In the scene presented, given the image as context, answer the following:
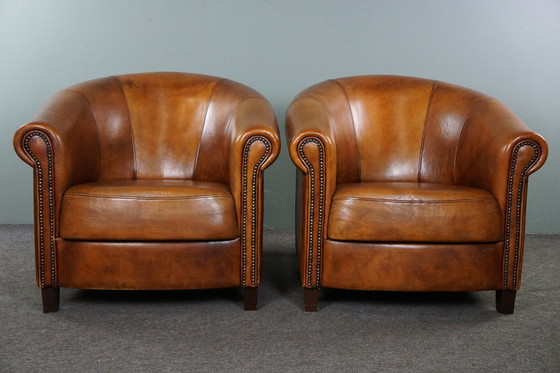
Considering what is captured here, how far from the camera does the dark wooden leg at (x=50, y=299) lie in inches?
113

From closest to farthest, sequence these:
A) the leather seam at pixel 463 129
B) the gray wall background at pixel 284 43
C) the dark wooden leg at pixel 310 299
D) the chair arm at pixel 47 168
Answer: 1. the chair arm at pixel 47 168
2. the dark wooden leg at pixel 310 299
3. the leather seam at pixel 463 129
4. the gray wall background at pixel 284 43

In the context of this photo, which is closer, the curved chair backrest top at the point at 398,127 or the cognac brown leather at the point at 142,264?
the cognac brown leather at the point at 142,264

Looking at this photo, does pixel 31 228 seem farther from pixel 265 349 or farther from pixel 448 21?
pixel 448 21

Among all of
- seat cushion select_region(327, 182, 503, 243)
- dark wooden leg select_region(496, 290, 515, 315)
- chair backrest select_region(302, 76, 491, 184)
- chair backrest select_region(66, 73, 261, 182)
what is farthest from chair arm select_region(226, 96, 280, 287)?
dark wooden leg select_region(496, 290, 515, 315)

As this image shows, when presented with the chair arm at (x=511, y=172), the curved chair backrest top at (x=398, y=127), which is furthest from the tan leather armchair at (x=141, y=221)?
the chair arm at (x=511, y=172)

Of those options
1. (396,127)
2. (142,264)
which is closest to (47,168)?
(142,264)

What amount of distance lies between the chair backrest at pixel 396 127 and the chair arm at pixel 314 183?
50 centimetres

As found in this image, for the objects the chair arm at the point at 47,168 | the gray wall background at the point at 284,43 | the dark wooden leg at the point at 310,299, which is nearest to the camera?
the chair arm at the point at 47,168

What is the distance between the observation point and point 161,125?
3439mm

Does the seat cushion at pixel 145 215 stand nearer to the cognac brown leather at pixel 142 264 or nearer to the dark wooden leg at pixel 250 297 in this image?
the cognac brown leather at pixel 142 264

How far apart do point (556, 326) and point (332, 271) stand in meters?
0.86

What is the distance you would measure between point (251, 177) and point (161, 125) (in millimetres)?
773

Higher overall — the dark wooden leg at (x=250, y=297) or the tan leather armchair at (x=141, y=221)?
the tan leather armchair at (x=141, y=221)

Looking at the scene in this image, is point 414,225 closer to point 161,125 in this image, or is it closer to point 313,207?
point 313,207
